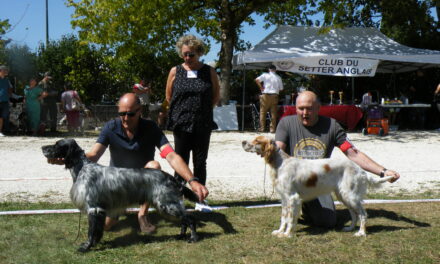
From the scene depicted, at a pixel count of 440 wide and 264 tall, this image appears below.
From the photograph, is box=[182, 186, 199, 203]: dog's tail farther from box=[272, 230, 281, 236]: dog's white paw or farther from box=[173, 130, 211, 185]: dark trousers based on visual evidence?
box=[173, 130, 211, 185]: dark trousers

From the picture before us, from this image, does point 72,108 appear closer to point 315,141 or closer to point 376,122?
point 376,122

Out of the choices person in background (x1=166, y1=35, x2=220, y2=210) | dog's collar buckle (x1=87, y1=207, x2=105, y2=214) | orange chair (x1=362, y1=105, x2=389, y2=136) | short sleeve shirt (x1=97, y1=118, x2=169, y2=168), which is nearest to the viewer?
dog's collar buckle (x1=87, y1=207, x2=105, y2=214)

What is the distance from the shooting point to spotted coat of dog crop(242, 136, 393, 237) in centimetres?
375

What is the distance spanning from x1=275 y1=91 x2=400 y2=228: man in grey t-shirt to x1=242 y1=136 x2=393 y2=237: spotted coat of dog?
1.06ft

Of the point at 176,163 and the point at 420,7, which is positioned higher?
the point at 420,7

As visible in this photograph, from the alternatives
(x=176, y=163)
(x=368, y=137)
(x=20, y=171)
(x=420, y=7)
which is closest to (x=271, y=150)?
(x=176, y=163)

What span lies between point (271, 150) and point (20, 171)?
497 centimetres

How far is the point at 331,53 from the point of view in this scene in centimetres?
1412

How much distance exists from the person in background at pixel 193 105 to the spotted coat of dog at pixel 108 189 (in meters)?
0.97

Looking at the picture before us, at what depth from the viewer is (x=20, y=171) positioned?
23.4ft

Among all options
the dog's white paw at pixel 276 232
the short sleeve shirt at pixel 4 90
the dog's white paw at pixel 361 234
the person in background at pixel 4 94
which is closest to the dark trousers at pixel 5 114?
the person in background at pixel 4 94

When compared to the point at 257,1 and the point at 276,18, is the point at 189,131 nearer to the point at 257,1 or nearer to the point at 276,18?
the point at 257,1

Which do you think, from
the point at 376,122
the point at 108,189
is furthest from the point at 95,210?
the point at 376,122

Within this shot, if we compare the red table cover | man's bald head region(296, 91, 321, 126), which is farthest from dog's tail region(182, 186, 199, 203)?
the red table cover
